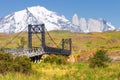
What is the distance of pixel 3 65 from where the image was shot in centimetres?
3125

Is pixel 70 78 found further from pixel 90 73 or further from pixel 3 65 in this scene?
pixel 3 65

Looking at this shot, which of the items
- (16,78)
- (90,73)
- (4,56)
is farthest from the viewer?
(4,56)

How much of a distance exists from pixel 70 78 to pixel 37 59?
45.9 meters

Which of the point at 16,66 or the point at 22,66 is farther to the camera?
the point at 22,66

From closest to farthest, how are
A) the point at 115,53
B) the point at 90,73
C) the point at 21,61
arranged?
the point at 90,73
the point at 21,61
the point at 115,53

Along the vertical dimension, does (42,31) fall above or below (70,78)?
above

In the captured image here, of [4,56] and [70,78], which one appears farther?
[4,56]

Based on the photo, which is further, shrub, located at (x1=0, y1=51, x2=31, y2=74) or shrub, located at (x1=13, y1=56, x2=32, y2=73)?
shrub, located at (x1=13, y1=56, x2=32, y2=73)

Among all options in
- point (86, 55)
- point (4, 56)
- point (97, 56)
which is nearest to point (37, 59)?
point (86, 55)

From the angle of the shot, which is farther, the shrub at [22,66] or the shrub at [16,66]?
the shrub at [22,66]

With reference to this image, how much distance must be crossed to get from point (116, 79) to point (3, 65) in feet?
34.4

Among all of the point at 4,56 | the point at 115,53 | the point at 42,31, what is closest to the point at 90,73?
the point at 4,56

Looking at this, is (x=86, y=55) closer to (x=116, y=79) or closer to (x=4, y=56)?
(x=4, y=56)

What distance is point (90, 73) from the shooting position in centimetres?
2973
